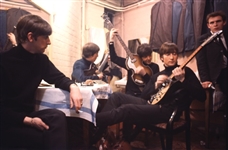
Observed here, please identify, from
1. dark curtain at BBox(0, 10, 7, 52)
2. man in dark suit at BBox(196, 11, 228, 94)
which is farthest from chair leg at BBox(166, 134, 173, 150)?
dark curtain at BBox(0, 10, 7, 52)

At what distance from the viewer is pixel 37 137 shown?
840mm

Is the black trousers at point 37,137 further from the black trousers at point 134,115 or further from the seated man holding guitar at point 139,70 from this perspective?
the seated man holding guitar at point 139,70

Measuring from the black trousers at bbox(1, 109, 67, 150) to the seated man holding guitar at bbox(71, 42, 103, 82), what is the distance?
88cm

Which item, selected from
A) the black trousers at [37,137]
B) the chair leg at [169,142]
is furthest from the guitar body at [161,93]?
the black trousers at [37,137]

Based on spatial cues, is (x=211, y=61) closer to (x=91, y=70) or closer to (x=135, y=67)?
(x=135, y=67)

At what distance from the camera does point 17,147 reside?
0.84m

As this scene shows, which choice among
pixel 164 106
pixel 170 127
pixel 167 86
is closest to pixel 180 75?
pixel 167 86

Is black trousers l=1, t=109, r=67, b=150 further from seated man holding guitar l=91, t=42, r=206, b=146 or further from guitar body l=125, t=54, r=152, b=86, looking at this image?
guitar body l=125, t=54, r=152, b=86

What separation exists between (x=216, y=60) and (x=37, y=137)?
151 cm

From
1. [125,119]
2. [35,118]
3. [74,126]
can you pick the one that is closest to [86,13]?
[74,126]

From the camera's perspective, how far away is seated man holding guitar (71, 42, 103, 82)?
1.76m

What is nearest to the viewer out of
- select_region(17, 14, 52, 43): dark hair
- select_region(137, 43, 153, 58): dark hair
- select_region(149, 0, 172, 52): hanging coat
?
select_region(17, 14, 52, 43): dark hair

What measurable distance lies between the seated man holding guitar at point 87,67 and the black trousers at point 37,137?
0.88 metres

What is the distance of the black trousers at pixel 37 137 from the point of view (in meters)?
0.82
